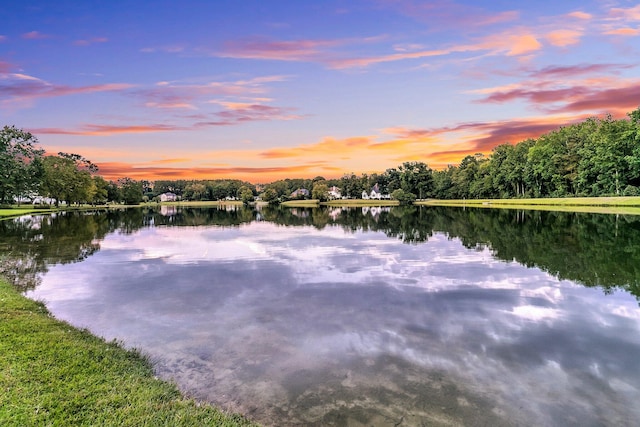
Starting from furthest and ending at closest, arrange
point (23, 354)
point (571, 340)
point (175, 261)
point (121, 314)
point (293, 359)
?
1. point (175, 261)
2. point (121, 314)
3. point (571, 340)
4. point (293, 359)
5. point (23, 354)

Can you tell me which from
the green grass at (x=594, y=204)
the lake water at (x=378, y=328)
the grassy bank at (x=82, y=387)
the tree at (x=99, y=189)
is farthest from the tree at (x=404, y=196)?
the grassy bank at (x=82, y=387)

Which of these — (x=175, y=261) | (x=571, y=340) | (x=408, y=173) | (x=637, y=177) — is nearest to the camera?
(x=571, y=340)

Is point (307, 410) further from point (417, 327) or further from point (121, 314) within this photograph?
point (121, 314)

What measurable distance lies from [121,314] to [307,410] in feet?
21.2

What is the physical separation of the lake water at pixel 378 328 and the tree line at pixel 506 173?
73.1 feet

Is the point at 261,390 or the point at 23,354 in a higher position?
the point at 23,354

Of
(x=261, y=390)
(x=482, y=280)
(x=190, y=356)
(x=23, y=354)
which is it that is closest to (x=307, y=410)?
(x=261, y=390)

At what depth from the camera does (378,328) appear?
8812 mm

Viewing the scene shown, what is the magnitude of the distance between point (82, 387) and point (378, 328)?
564 centimetres

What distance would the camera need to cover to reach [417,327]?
29.0 ft

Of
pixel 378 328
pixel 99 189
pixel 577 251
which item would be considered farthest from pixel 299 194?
pixel 378 328

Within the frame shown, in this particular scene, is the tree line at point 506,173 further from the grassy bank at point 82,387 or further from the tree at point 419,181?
the grassy bank at point 82,387

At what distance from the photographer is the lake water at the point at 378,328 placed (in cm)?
571

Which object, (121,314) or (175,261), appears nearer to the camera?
(121,314)
